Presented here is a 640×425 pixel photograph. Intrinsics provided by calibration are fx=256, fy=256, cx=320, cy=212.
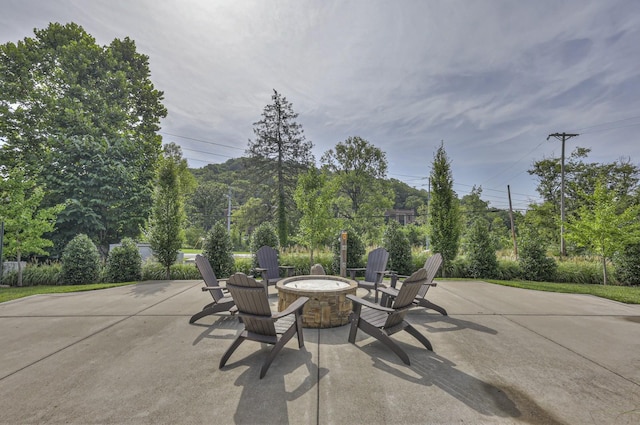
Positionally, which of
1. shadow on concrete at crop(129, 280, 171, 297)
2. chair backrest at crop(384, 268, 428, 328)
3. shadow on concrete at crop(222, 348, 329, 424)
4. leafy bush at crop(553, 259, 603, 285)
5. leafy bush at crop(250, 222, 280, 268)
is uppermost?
leafy bush at crop(250, 222, 280, 268)

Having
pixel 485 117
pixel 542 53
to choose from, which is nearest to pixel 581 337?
pixel 542 53

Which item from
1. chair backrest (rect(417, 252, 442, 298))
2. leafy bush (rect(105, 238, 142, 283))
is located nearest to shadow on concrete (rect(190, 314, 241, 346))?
chair backrest (rect(417, 252, 442, 298))

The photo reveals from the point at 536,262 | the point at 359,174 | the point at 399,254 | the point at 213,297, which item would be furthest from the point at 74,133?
the point at 536,262

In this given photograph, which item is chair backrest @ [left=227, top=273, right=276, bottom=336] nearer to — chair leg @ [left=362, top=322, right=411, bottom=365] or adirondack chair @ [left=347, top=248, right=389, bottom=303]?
chair leg @ [left=362, top=322, right=411, bottom=365]

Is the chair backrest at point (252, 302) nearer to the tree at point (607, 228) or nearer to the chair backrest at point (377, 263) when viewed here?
the chair backrest at point (377, 263)

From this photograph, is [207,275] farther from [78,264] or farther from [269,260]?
[78,264]

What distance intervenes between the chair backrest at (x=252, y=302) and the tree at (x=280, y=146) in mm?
13777

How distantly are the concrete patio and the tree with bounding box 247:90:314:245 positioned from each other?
516 inches

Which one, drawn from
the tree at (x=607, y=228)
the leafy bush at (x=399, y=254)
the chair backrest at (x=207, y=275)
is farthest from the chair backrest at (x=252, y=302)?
the tree at (x=607, y=228)

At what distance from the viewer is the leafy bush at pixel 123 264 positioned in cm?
773

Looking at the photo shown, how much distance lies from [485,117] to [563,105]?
8.34ft

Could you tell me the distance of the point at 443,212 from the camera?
8.90m

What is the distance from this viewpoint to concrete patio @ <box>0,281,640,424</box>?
199 cm

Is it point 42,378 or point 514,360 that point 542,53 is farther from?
point 42,378
